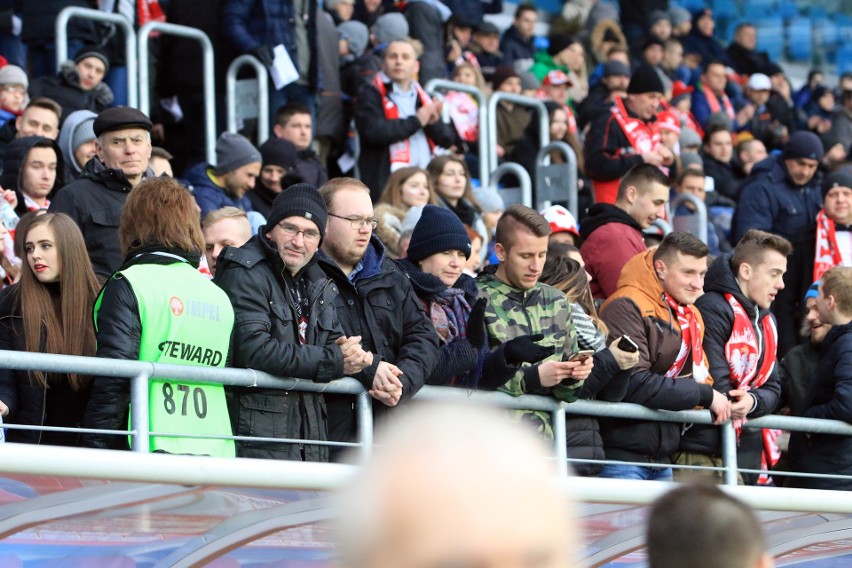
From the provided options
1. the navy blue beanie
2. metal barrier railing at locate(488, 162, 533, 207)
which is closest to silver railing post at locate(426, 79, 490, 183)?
metal barrier railing at locate(488, 162, 533, 207)

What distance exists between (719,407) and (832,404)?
0.96 m

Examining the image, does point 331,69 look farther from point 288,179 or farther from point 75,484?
point 75,484

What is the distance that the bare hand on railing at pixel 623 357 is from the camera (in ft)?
21.4

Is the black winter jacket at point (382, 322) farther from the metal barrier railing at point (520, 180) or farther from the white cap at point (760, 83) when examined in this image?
the white cap at point (760, 83)

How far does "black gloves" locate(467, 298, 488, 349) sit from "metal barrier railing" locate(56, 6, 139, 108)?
411 centimetres

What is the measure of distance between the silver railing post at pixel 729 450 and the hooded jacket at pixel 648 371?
22cm

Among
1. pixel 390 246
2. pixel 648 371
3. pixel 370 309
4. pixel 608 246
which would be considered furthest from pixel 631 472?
pixel 390 246

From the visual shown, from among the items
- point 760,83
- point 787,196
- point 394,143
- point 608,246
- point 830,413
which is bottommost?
point 830,413

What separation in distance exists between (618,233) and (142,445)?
394 centimetres

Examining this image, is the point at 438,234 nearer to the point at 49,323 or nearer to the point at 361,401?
the point at 361,401

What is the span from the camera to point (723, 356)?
297 inches

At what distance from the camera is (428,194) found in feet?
29.0

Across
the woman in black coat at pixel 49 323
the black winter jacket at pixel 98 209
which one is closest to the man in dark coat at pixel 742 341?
the black winter jacket at pixel 98 209

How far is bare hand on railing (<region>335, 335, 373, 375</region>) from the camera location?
5.68 meters
